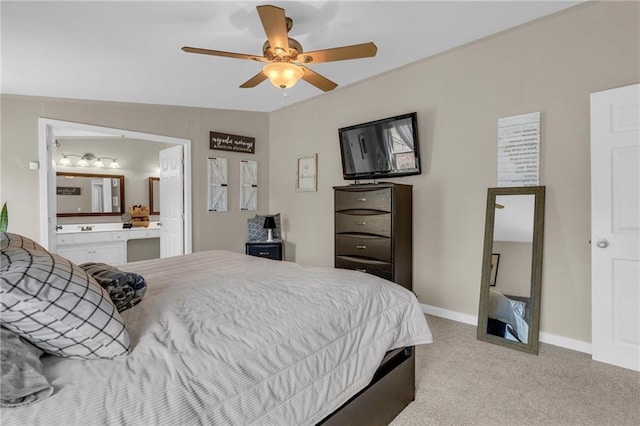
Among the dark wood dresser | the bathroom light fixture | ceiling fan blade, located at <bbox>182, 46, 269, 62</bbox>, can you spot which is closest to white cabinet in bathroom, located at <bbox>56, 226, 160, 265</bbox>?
the bathroom light fixture

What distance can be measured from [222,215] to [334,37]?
2999 millimetres

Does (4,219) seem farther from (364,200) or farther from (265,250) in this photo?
(364,200)

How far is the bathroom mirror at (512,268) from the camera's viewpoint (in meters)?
2.62

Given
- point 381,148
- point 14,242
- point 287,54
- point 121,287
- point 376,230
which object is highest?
point 287,54

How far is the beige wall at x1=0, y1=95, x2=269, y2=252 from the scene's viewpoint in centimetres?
347

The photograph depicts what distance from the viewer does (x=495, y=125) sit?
2924 mm

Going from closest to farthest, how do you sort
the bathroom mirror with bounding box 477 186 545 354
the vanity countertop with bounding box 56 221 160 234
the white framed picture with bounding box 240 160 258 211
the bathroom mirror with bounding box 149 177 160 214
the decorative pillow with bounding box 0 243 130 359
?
the decorative pillow with bounding box 0 243 130 359, the bathroom mirror with bounding box 477 186 545 354, the vanity countertop with bounding box 56 221 160 234, the white framed picture with bounding box 240 160 258 211, the bathroom mirror with bounding box 149 177 160 214

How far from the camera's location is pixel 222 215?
4.79m

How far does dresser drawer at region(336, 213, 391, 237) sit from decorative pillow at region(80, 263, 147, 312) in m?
2.28

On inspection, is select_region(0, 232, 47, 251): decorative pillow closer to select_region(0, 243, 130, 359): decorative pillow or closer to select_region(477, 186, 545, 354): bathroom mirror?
select_region(0, 243, 130, 359): decorative pillow

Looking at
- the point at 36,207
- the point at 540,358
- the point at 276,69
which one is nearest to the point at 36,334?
the point at 276,69

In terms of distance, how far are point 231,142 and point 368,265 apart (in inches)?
112

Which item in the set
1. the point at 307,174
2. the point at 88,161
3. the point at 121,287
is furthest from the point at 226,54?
the point at 88,161

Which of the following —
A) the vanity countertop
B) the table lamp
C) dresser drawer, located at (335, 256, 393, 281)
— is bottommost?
dresser drawer, located at (335, 256, 393, 281)
